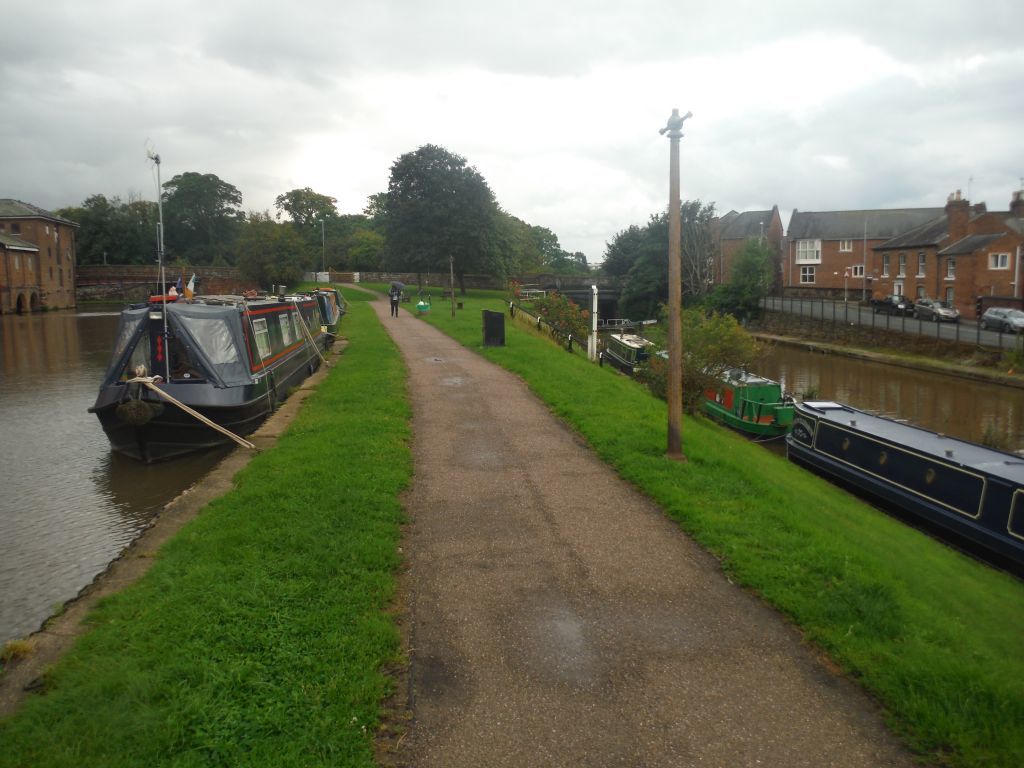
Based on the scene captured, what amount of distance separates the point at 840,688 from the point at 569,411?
24.2ft

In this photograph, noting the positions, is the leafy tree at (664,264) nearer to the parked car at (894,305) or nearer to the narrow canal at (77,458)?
the parked car at (894,305)

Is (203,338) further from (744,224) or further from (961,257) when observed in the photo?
(744,224)

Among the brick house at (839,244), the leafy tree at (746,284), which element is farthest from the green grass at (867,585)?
the brick house at (839,244)

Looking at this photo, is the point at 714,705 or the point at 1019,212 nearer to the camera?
the point at 714,705

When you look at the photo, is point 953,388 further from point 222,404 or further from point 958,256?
point 222,404

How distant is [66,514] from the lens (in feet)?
31.2

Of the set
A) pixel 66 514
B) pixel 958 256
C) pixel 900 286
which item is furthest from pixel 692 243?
pixel 66 514

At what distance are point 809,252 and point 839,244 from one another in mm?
2502

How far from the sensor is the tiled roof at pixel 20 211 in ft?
193

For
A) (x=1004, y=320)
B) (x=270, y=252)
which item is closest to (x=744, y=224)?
(x=1004, y=320)

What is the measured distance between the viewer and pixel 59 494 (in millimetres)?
10406

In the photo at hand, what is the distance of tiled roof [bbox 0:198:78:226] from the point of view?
58.8 m

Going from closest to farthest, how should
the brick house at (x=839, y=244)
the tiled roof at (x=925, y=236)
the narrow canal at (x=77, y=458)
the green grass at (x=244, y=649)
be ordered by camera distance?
the green grass at (x=244, y=649), the narrow canal at (x=77, y=458), the tiled roof at (x=925, y=236), the brick house at (x=839, y=244)

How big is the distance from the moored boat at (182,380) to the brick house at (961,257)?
123ft
